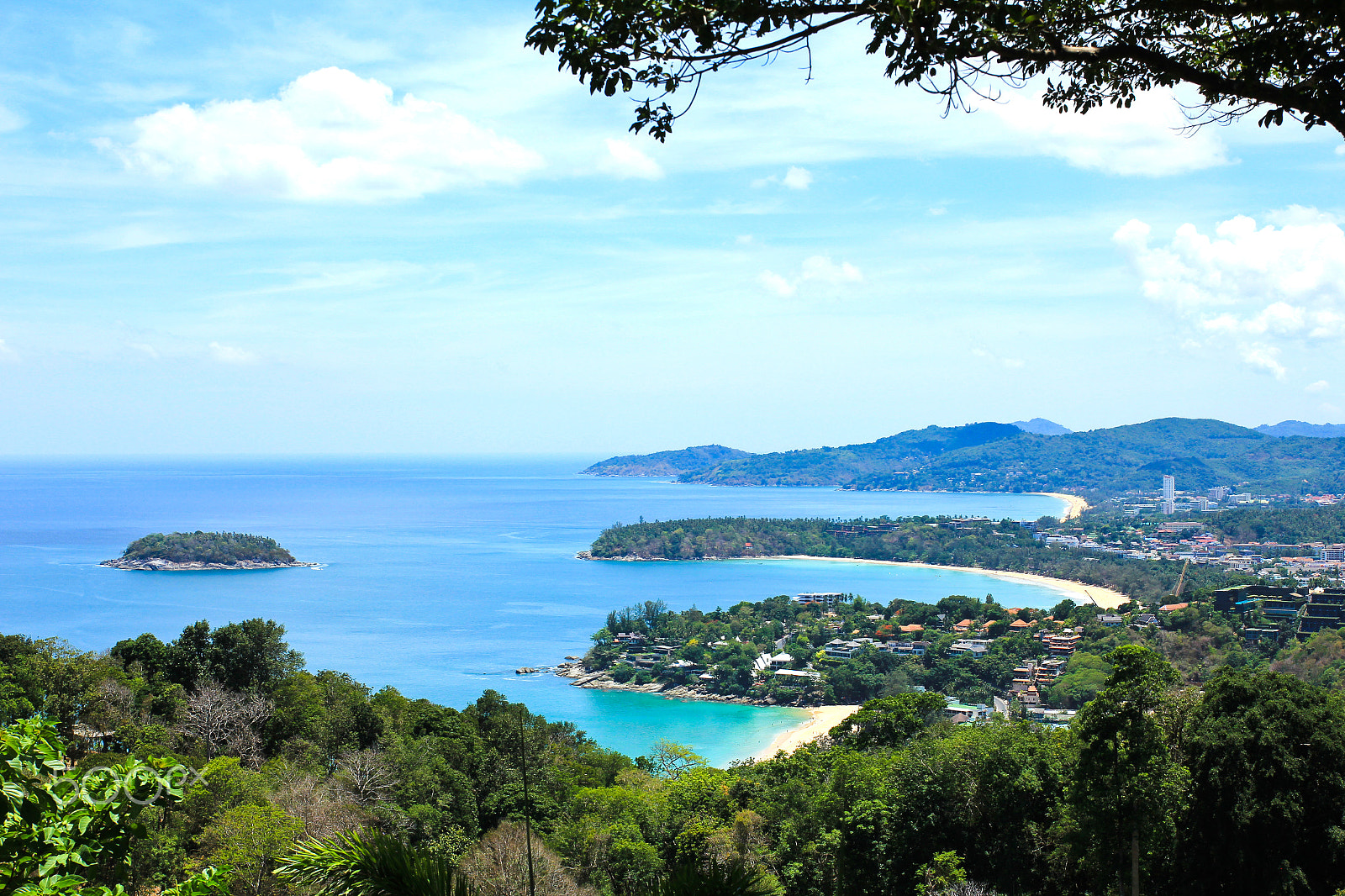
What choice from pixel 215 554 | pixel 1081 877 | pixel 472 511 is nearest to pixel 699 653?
pixel 1081 877

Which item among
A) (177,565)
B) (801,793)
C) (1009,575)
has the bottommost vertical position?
(1009,575)

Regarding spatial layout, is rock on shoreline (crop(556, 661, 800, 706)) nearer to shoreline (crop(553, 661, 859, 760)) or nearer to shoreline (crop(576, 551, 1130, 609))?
shoreline (crop(553, 661, 859, 760))

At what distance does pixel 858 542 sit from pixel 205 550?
4236cm

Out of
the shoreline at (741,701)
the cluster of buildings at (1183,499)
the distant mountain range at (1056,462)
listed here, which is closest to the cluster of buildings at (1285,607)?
the shoreline at (741,701)

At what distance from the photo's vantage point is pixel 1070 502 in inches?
3959

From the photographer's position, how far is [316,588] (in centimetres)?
4462

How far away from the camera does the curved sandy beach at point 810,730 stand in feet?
69.5

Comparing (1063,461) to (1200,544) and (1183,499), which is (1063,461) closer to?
(1183,499)

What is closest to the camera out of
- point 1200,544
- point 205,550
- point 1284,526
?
point 205,550

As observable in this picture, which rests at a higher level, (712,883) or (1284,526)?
(712,883)

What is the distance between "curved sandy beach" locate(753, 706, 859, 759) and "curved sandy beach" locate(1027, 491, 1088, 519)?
58.2 m

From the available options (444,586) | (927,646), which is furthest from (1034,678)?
(444,586)

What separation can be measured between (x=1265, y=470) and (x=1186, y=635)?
91625 millimetres

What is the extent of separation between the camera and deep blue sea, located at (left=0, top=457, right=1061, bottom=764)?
2783cm
